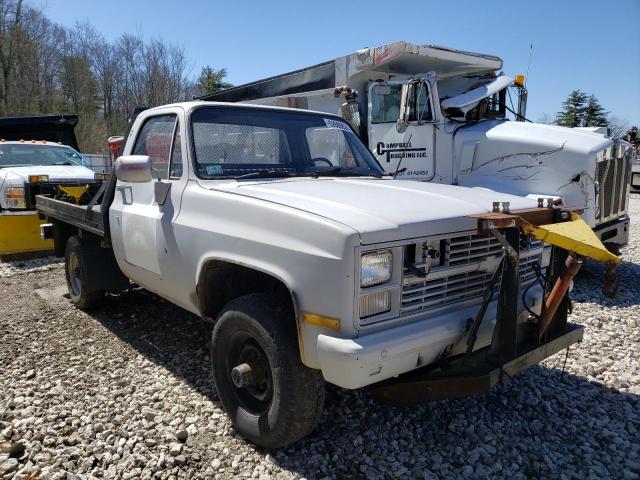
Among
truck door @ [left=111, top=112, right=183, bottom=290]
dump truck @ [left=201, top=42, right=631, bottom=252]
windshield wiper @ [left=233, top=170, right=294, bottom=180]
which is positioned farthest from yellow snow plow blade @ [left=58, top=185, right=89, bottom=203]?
windshield wiper @ [left=233, top=170, right=294, bottom=180]

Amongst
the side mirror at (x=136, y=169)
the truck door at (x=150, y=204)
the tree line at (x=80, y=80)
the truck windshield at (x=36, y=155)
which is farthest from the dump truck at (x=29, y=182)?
the tree line at (x=80, y=80)

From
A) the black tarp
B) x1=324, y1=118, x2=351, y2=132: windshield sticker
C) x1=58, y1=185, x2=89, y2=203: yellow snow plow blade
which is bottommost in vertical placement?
x1=58, y1=185, x2=89, y2=203: yellow snow plow blade

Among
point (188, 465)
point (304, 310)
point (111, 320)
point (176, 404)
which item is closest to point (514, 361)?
point (304, 310)

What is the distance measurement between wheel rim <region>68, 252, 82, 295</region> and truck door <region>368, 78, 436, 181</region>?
14.0ft

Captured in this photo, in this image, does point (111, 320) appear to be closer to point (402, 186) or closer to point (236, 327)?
point (236, 327)

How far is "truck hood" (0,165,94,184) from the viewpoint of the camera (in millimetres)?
8414

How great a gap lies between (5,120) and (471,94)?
10.1 m

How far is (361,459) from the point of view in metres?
2.78

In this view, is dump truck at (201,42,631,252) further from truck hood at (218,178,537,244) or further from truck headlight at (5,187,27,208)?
truck headlight at (5,187,27,208)

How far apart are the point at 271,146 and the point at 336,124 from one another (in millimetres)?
764

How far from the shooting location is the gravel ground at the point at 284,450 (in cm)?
273

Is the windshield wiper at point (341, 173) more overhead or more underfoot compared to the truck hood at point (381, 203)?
more overhead

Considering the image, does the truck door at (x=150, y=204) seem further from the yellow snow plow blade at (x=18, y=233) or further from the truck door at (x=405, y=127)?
the yellow snow plow blade at (x=18, y=233)

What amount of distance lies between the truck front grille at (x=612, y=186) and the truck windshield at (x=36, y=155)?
371 inches
